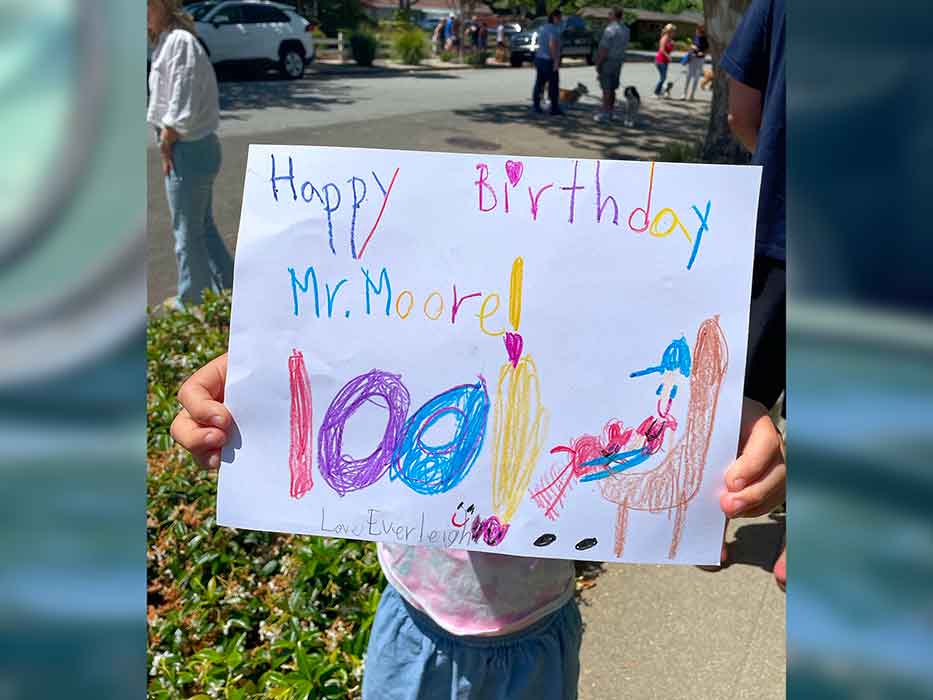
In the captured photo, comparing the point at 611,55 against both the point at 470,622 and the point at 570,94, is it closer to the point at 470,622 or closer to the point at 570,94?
the point at 570,94

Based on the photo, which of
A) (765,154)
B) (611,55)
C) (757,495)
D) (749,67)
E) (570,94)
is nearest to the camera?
(757,495)

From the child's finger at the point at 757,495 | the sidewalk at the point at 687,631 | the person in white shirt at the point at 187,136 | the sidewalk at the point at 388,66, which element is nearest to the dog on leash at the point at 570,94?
the sidewalk at the point at 388,66

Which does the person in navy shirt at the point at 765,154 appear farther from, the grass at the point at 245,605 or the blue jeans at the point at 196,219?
the blue jeans at the point at 196,219

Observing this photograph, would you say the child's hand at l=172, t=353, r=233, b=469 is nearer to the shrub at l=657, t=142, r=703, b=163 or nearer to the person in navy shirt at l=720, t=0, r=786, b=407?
the person in navy shirt at l=720, t=0, r=786, b=407

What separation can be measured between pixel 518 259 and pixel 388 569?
59cm

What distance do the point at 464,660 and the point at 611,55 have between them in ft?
48.3

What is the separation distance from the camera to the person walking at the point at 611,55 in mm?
14672

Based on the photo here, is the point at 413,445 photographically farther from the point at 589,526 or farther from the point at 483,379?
the point at 589,526

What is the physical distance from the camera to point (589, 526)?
1.37m

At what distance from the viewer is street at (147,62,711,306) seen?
870 centimetres

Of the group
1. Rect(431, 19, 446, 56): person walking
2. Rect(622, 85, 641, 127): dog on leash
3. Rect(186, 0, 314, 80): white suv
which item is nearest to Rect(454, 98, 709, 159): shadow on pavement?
Rect(622, 85, 641, 127): dog on leash

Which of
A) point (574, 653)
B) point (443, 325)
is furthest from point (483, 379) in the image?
point (574, 653)

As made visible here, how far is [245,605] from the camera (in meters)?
2.61

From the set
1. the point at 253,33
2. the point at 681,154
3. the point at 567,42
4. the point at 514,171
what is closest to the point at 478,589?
the point at 514,171
